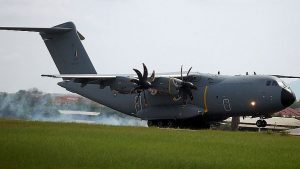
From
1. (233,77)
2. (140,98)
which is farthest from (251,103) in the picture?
(140,98)

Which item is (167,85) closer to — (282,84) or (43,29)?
(282,84)

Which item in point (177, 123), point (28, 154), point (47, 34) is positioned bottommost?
point (177, 123)

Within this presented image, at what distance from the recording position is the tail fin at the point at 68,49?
121 feet

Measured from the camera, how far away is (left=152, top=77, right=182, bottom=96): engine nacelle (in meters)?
31.9

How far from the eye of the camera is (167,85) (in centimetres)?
3209

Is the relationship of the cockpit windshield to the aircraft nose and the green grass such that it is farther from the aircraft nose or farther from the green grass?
the green grass

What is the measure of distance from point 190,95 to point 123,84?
413 centimetres

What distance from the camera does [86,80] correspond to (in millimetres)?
32750

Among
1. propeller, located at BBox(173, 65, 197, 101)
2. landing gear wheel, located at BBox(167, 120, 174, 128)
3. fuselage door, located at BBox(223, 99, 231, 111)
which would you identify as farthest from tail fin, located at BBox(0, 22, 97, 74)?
fuselage door, located at BBox(223, 99, 231, 111)

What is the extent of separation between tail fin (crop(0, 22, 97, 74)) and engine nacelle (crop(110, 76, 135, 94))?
19.2 feet

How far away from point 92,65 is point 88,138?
2077 cm

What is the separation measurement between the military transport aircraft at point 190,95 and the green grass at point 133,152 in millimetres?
11865

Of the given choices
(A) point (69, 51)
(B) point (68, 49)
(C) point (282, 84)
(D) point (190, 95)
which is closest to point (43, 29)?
(B) point (68, 49)

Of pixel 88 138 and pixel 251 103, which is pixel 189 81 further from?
pixel 88 138
